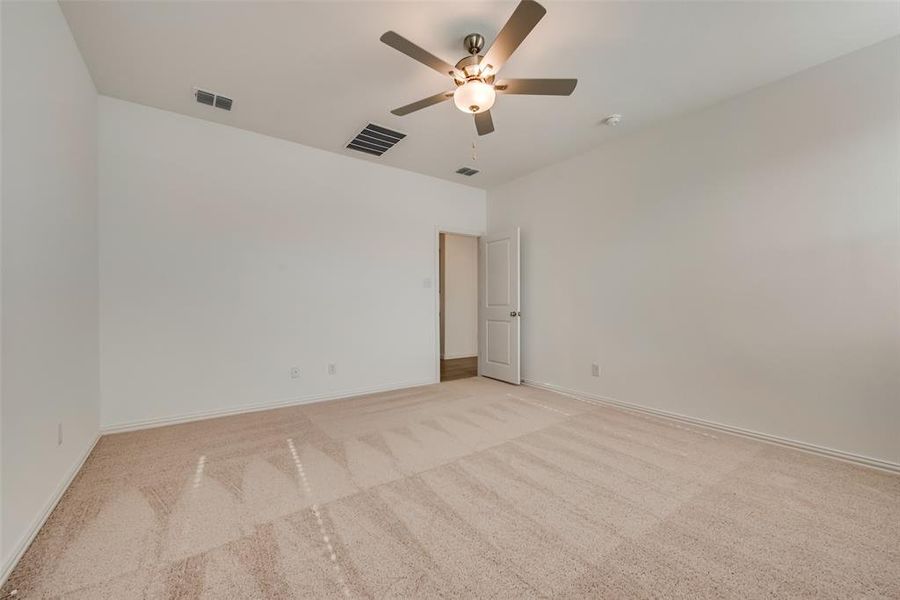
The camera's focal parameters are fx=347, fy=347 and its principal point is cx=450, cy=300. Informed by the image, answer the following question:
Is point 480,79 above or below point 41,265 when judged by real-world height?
above

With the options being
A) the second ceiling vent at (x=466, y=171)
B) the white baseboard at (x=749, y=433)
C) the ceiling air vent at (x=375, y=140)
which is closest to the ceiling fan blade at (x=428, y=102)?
the ceiling air vent at (x=375, y=140)

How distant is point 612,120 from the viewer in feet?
10.7

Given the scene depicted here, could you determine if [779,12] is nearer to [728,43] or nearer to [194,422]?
[728,43]

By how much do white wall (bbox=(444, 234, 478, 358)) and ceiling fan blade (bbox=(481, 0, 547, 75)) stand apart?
4842 mm

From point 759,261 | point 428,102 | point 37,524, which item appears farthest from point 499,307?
point 37,524

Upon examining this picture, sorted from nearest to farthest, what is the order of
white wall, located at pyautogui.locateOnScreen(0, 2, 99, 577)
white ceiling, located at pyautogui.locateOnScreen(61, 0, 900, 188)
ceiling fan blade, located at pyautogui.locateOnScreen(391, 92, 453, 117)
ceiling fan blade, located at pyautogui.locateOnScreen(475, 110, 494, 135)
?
white wall, located at pyautogui.locateOnScreen(0, 2, 99, 577) → white ceiling, located at pyautogui.locateOnScreen(61, 0, 900, 188) → ceiling fan blade, located at pyautogui.locateOnScreen(391, 92, 453, 117) → ceiling fan blade, located at pyautogui.locateOnScreen(475, 110, 494, 135)

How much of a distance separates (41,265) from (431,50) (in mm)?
2567

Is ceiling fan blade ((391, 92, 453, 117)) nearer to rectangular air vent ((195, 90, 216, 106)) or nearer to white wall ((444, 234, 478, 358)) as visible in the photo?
rectangular air vent ((195, 90, 216, 106))

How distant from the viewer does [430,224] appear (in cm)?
483

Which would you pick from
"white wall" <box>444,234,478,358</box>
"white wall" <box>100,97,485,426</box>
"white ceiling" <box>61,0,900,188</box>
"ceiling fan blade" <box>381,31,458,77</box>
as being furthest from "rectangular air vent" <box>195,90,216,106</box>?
"white wall" <box>444,234,478,358</box>

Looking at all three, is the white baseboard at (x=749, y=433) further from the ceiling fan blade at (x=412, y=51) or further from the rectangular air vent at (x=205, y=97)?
the rectangular air vent at (x=205, y=97)

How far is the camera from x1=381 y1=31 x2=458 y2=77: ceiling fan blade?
1.77 metres

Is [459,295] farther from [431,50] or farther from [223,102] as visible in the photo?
[431,50]

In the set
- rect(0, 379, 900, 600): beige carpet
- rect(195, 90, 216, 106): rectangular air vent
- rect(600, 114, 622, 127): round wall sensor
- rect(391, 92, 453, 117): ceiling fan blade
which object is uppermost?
rect(195, 90, 216, 106): rectangular air vent
